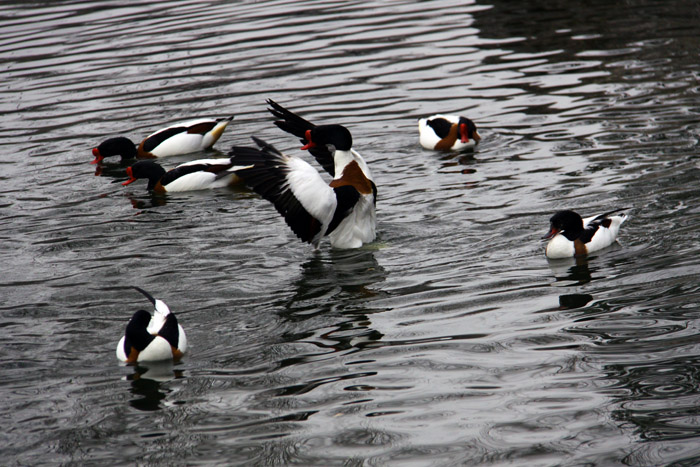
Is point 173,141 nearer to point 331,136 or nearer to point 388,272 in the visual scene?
point 331,136

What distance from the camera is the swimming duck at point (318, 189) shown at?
8789mm

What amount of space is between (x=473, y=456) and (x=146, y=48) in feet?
54.1

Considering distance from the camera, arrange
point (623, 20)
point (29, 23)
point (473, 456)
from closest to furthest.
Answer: point (473, 456) < point (623, 20) < point (29, 23)

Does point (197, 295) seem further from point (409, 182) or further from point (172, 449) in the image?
point (409, 182)

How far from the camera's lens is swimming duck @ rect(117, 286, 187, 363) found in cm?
701

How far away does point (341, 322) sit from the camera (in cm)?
771

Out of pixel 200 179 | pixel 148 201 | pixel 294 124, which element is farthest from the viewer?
pixel 200 179

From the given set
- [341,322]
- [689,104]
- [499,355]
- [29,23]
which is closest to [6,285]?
[341,322]

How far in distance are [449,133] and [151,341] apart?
6642 millimetres

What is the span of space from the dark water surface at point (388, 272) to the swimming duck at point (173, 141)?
27 cm

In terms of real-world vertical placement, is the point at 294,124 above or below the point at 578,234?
above

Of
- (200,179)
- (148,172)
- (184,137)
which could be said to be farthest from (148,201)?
(184,137)

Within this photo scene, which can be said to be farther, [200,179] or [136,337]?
[200,179]

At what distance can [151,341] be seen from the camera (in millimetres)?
6984
